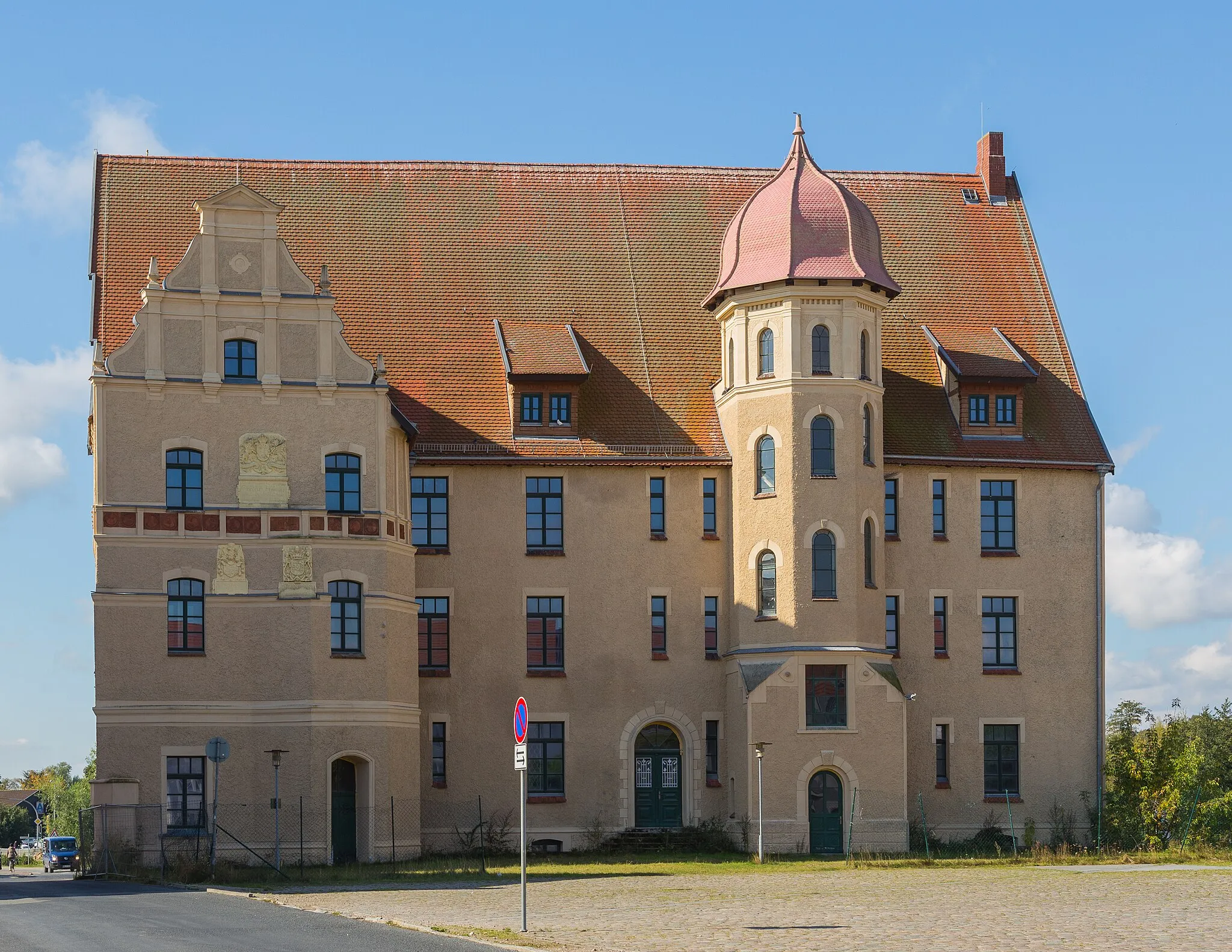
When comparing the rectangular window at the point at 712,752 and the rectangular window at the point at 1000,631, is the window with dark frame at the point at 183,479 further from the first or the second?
the rectangular window at the point at 1000,631

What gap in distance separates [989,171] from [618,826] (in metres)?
21.0

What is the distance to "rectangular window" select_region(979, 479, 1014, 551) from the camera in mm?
43562

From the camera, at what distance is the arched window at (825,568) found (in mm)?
40344

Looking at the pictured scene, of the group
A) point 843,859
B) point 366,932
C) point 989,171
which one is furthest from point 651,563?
point 366,932

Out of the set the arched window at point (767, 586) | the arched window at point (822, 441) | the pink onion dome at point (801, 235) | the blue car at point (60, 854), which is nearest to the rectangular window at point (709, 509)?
the arched window at point (767, 586)

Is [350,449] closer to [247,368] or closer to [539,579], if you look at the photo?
[247,368]

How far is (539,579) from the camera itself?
42.4 m

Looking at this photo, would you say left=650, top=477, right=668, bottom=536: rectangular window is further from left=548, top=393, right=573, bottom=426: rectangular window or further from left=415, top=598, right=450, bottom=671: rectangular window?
left=415, top=598, right=450, bottom=671: rectangular window

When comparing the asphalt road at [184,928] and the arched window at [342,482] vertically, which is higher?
the arched window at [342,482]

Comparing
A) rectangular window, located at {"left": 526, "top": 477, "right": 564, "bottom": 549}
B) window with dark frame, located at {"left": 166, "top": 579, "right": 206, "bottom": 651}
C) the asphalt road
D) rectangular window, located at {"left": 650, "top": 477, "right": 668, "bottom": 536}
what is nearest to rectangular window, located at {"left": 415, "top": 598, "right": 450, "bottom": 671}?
rectangular window, located at {"left": 526, "top": 477, "right": 564, "bottom": 549}

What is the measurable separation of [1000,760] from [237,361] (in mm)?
20058

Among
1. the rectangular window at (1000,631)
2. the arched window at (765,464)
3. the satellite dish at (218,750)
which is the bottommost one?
the satellite dish at (218,750)

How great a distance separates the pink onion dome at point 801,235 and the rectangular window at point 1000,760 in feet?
35.2

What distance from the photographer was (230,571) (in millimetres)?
38531
